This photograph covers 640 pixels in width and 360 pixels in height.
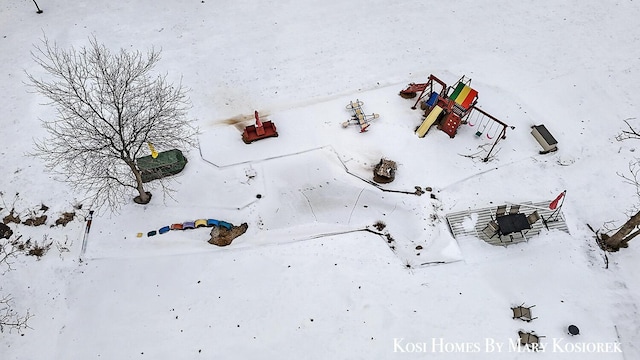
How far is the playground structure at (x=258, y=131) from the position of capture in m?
17.2

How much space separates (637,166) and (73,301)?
68.2 feet

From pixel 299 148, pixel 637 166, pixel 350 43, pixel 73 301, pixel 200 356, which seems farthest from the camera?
pixel 350 43

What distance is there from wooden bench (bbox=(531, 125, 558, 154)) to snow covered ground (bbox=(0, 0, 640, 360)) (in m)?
A: 0.33

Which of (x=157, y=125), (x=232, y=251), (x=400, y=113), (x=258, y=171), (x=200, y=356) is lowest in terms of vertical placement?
(x=200, y=356)

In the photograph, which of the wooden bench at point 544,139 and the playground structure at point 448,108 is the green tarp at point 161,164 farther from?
the wooden bench at point 544,139

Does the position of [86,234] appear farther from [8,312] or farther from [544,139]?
[544,139]

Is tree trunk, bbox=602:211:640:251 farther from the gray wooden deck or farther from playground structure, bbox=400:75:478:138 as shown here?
playground structure, bbox=400:75:478:138

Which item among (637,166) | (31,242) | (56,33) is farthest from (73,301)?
(637,166)

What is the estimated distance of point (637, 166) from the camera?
16062 mm

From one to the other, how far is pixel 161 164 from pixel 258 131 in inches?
157

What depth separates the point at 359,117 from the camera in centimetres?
1761

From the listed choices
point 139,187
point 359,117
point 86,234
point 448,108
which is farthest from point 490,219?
point 86,234

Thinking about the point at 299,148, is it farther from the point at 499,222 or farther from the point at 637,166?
the point at 637,166

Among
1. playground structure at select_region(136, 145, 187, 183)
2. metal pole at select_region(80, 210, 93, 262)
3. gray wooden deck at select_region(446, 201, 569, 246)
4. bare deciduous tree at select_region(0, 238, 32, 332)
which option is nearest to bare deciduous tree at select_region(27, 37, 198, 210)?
playground structure at select_region(136, 145, 187, 183)
